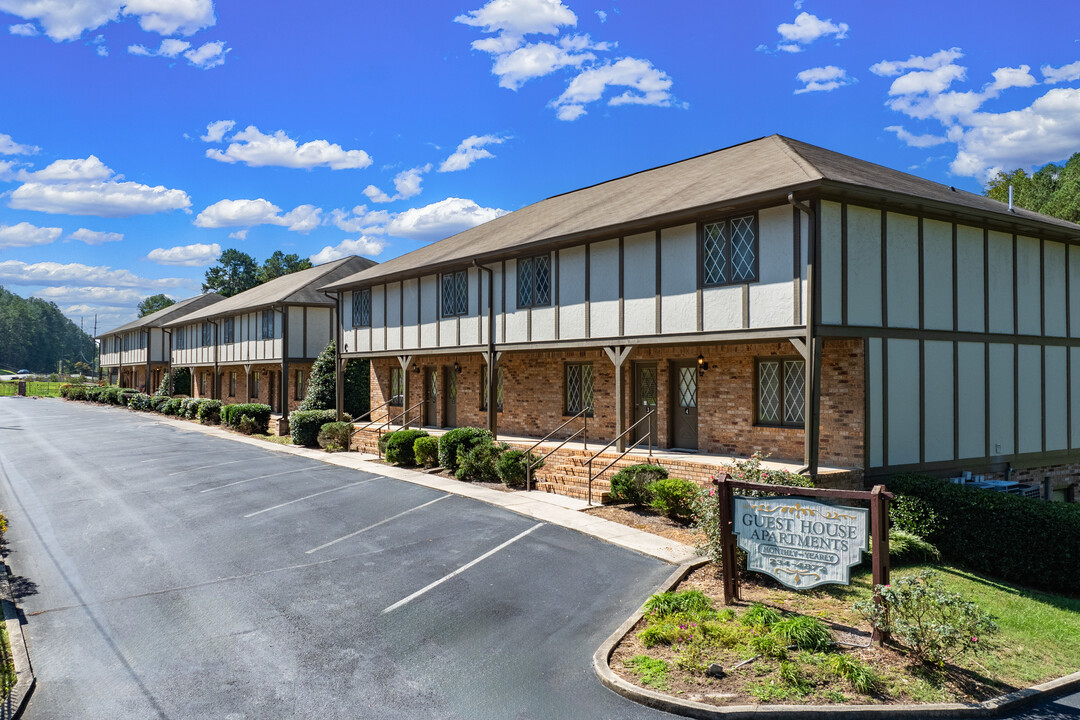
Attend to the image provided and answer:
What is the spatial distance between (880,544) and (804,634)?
1.22 metres

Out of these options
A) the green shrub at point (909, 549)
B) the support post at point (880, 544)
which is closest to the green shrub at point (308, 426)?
the green shrub at point (909, 549)

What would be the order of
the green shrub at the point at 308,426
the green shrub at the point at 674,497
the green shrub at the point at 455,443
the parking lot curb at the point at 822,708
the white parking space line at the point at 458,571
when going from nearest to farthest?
the parking lot curb at the point at 822,708, the white parking space line at the point at 458,571, the green shrub at the point at 674,497, the green shrub at the point at 455,443, the green shrub at the point at 308,426

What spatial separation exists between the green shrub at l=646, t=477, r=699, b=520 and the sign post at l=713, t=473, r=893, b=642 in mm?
4099

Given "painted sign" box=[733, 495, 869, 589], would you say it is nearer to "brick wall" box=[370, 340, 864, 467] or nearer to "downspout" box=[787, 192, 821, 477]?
"downspout" box=[787, 192, 821, 477]

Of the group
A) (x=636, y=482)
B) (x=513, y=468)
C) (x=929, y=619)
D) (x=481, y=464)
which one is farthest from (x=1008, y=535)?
(x=481, y=464)

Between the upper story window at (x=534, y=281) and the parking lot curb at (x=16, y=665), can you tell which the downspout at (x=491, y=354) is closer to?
the upper story window at (x=534, y=281)

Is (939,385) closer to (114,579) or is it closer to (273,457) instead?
(114,579)

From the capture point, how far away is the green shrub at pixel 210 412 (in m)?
39.3

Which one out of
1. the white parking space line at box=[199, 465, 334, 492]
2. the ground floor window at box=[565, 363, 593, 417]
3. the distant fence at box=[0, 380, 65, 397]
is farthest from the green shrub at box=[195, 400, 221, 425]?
the distant fence at box=[0, 380, 65, 397]

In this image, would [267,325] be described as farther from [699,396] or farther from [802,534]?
[802,534]

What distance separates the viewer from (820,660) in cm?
711

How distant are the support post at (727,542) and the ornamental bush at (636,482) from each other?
5006mm

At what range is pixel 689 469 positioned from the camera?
14.9m

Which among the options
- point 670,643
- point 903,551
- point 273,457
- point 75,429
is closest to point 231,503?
point 273,457
